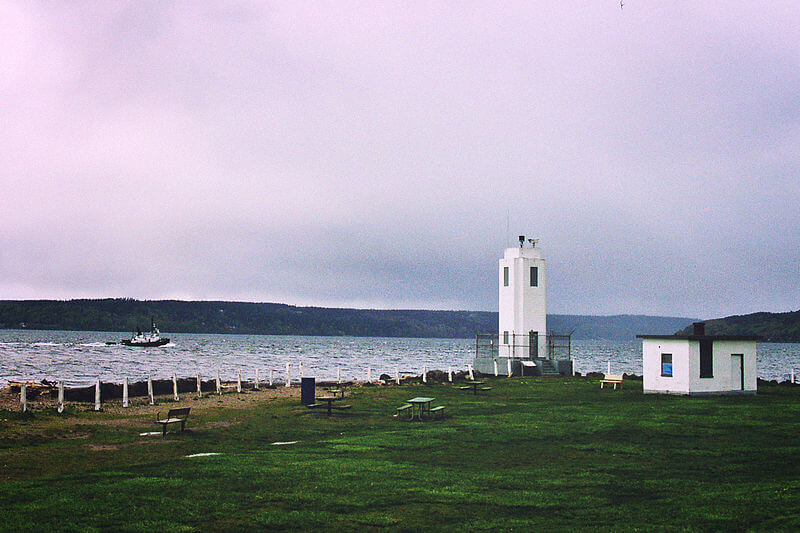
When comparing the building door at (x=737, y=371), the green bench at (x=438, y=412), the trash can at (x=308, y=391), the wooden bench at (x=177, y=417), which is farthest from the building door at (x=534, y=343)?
the wooden bench at (x=177, y=417)

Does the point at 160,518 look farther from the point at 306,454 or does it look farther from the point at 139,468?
the point at 306,454

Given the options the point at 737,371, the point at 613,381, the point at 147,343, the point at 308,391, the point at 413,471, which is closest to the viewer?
the point at 413,471

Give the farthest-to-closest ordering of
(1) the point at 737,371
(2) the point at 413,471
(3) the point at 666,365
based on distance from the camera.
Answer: (1) the point at 737,371
(3) the point at 666,365
(2) the point at 413,471

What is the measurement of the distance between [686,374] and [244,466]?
23.6 m

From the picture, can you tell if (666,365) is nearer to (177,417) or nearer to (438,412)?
(438,412)

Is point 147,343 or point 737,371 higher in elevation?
point 737,371

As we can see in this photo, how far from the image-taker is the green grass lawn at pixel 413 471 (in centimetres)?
1252

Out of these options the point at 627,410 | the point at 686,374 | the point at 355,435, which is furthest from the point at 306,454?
the point at 686,374

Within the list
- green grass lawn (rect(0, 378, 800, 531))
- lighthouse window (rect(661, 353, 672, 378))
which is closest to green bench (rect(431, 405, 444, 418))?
green grass lawn (rect(0, 378, 800, 531))

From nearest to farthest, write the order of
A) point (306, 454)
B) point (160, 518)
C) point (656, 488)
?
point (160, 518)
point (656, 488)
point (306, 454)

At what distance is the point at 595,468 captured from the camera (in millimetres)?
17062

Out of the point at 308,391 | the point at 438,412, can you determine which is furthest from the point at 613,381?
the point at 308,391

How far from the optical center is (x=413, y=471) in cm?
1669

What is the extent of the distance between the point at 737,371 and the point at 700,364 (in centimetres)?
235
